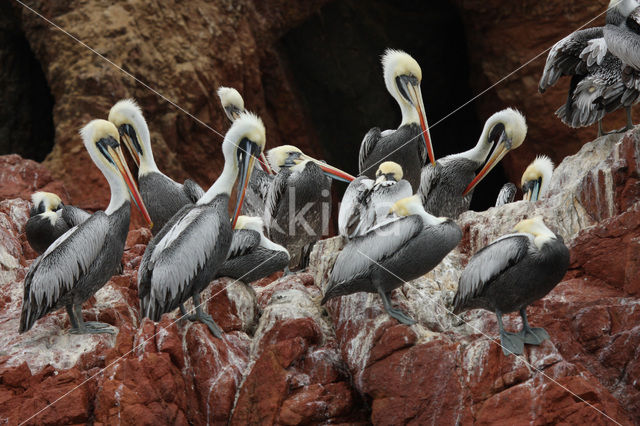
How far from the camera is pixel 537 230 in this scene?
598cm

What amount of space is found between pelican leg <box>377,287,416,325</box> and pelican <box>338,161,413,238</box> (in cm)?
92

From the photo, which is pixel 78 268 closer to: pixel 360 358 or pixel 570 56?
pixel 360 358

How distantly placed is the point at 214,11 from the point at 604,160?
6.60 metres

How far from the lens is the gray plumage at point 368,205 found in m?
7.24

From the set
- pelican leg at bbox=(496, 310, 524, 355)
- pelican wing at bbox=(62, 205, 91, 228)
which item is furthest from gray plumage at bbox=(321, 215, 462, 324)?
pelican wing at bbox=(62, 205, 91, 228)

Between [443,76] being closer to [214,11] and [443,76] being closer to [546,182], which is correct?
[214,11]

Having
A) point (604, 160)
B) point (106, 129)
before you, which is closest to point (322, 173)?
point (106, 129)

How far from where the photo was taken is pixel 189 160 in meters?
12.7

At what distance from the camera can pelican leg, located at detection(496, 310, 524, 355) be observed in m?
5.66

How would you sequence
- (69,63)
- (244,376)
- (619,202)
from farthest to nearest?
(69,63)
(619,202)
(244,376)

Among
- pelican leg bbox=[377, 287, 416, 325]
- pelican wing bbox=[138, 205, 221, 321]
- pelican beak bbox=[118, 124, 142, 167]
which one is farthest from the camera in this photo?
pelican beak bbox=[118, 124, 142, 167]

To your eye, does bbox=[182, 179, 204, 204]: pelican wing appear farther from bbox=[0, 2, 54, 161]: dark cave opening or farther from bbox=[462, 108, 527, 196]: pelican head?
bbox=[0, 2, 54, 161]: dark cave opening

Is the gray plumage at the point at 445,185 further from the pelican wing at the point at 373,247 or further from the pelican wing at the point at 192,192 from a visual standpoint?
the pelican wing at the point at 373,247

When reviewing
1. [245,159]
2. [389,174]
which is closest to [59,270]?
[245,159]
